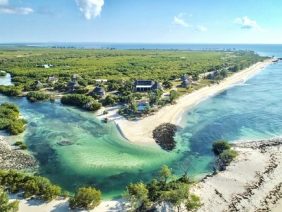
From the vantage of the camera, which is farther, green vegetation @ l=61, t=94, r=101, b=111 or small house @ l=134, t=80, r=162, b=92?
small house @ l=134, t=80, r=162, b=92

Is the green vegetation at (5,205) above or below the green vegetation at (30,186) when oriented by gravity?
above

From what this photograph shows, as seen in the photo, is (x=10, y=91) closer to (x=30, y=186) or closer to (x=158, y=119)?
(x=158, y=119)

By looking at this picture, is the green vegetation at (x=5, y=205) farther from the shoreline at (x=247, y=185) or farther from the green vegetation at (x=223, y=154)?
the green vegetation at (x=223, y=154)

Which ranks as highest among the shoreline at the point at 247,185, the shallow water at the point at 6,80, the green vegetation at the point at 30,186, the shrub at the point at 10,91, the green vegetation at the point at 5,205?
the green vegetation at the point at 5,205

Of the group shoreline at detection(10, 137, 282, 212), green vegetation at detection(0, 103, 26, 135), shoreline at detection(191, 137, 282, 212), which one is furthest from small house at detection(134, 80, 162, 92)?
shoreline at detection(10, 137, 282, 212)

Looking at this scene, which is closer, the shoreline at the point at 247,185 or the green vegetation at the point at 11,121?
the shoreline at the point at 247,185

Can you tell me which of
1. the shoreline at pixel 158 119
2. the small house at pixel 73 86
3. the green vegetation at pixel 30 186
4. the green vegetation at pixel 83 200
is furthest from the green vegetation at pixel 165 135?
the small house at pixel 73 86

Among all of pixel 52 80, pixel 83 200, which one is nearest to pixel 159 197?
pixel 83 200

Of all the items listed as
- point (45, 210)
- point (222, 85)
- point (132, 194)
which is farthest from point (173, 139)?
point (222, 85)

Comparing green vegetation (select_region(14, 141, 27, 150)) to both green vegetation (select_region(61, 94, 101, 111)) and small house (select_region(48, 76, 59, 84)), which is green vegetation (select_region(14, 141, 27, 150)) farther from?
small house (select_region(48, 76, 59, 84))
